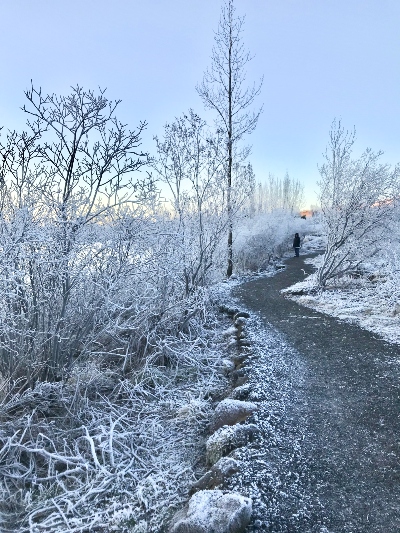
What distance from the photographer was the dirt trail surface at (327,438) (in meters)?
1.98

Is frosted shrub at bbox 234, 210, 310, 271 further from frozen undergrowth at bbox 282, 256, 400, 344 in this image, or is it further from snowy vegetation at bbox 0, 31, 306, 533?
snowy vegetation at bbox 0, 31, 306, 533

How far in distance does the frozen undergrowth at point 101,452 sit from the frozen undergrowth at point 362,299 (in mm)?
2949

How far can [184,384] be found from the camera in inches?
161

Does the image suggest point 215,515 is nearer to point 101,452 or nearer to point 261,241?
point 101,452

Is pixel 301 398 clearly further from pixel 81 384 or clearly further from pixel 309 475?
pixel 81 384

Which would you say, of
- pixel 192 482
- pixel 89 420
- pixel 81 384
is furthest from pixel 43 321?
pixel 192 482

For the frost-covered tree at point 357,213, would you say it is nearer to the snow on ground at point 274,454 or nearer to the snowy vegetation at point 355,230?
the snowy vegetation at point 355,230

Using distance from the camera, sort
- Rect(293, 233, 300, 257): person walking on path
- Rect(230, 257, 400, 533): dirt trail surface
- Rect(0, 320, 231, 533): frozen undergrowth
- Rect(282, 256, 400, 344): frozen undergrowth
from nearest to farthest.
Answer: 1. Rect(230, 257, 400, 533): dirt trail surface
2. Rect(0, 320, 231, 533): frozen undergrowth
3. Rect(282, 256, 400, 344): frozen undergrowth
4. Rect(293, 233, 300, 257): person walking on path

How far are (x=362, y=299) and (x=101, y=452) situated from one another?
589 cm

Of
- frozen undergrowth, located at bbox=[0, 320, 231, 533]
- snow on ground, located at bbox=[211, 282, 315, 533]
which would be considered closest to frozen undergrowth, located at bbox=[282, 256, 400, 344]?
snow on ground, located at bbox=[211, 282, 315, 533]

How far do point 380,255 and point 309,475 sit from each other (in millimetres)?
8253

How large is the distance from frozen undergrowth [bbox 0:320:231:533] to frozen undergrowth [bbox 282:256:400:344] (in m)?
2.95

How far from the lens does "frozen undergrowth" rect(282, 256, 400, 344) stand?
5.58 m

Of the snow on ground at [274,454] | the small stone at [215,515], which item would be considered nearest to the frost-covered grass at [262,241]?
the snow on ground at [274,454]
